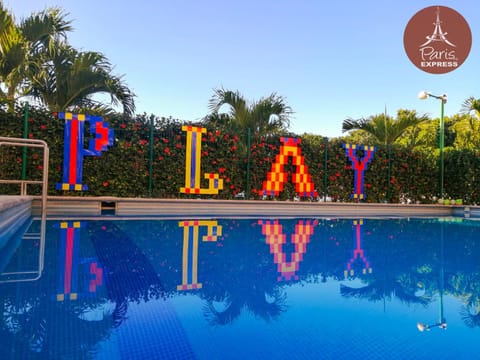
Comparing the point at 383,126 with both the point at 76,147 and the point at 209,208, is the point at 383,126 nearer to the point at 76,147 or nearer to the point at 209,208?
the point at 209,208

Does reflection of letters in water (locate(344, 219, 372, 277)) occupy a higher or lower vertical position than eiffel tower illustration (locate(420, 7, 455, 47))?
lower

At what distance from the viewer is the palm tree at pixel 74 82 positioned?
948 centimetres

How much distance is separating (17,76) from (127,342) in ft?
30.3

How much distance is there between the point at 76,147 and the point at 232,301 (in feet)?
23.1

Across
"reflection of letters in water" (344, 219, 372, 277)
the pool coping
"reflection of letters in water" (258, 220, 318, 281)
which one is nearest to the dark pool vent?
the pool coping

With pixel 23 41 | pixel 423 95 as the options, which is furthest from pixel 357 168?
pixel 23 41

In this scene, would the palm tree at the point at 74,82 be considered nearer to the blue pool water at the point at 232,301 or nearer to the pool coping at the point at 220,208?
the pool coping at the point at 220,208

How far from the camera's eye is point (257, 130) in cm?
1138

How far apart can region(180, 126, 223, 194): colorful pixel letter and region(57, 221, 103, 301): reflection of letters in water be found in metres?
4.73

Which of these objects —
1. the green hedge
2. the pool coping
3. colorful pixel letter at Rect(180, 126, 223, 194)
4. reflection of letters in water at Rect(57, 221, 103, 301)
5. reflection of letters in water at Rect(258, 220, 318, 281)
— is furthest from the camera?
colorful pixel letter at Rect(180, 126, 223, 194)

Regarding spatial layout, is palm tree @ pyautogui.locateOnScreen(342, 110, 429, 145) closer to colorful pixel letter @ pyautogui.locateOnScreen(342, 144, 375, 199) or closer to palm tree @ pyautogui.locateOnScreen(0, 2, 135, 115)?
colorful pixel letter @ pyautogui.locateOnScreen(342, 144, 375, 199)

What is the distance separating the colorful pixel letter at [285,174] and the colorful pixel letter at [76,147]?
4.68 meters

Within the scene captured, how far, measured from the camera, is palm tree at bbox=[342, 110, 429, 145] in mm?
12930

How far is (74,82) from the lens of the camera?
31.1ft
